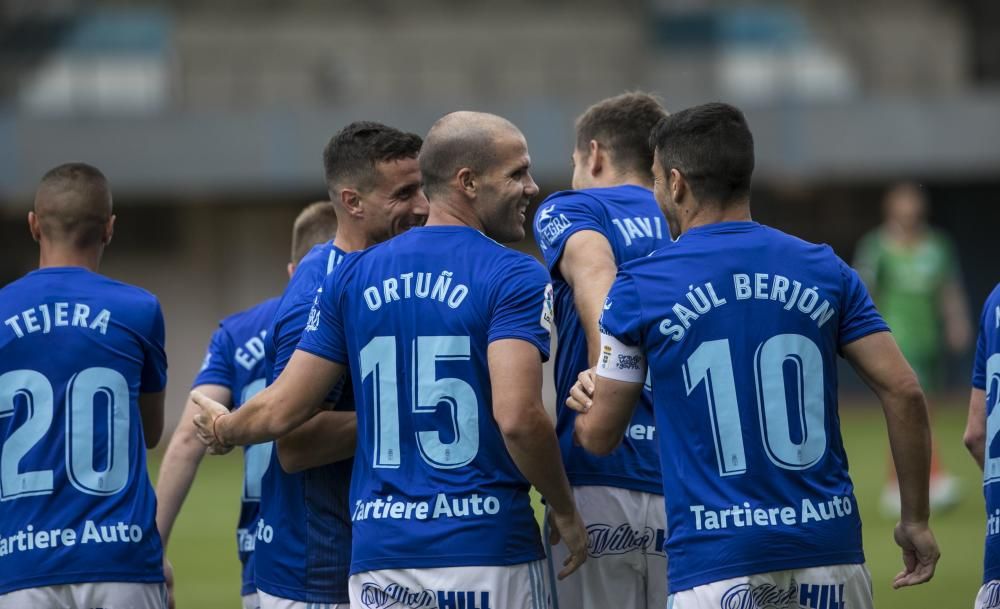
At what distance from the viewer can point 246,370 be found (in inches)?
234

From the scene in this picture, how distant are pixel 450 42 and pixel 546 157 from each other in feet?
19.8

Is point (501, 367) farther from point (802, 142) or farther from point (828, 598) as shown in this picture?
point (802, 142)

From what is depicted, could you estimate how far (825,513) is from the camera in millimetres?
4270

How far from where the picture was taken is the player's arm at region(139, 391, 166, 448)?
5.47 m

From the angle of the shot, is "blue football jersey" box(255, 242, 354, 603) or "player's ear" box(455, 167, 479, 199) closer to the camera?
"player's ear" box(455, 167, 479, 199)

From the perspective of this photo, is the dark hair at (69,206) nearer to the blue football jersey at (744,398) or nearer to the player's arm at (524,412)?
the player's arm at (524,412)

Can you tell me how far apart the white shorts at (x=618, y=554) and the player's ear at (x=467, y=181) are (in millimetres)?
1311

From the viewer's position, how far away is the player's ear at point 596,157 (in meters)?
5.67

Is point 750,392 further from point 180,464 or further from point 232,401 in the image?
point 180,464

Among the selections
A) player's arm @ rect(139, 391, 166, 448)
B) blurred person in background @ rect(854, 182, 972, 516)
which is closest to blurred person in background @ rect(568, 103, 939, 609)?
player's arm @ rect(139, 391, 166, 448)

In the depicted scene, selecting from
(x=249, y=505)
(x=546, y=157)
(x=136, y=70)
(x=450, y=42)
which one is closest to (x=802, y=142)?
(x=546, y=157)

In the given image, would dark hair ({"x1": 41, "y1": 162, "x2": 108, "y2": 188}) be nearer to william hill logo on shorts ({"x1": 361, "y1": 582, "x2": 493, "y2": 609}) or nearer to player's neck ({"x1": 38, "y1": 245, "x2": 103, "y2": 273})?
player's neck ({"x1": 38, "y1": 245, "x2": 103, "y2": 273})

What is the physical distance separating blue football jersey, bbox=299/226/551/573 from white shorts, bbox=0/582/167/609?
97cm

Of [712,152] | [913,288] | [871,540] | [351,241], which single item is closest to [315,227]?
[351,241]
